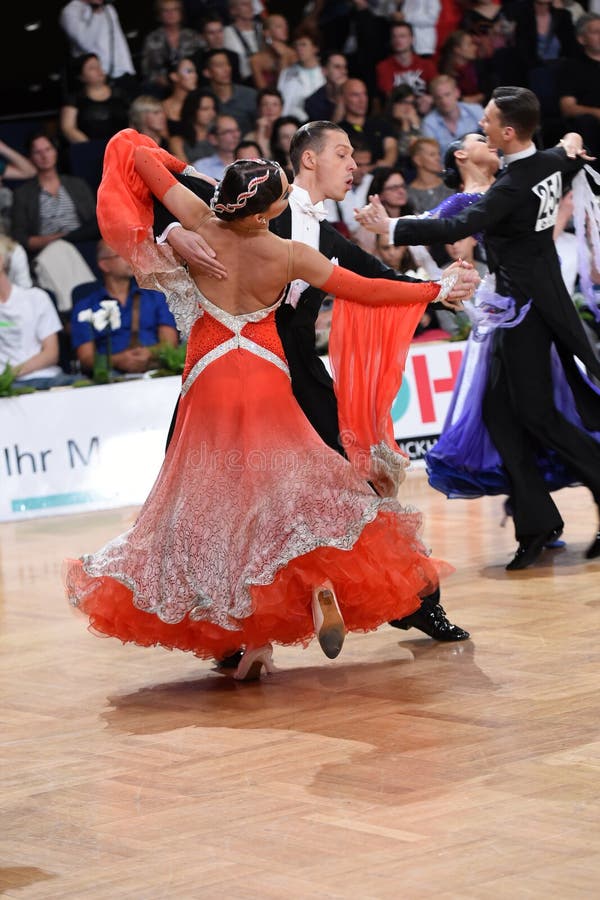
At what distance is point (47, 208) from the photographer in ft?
33.8

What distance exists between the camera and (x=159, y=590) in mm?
4508

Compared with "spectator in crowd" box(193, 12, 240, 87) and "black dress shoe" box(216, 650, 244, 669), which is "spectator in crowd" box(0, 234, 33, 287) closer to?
A: "spectator in crowd" box(193, 12, 240, 87)

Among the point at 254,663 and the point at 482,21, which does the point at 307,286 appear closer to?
the point at 254,663

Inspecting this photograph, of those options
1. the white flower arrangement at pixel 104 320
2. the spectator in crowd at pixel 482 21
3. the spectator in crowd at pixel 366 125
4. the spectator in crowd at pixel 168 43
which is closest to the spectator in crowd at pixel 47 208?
the white flower arrangement at pixel 104 320

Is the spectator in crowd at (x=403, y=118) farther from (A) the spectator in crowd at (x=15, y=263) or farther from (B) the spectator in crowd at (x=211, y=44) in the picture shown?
(A) the spectator in crowd at (x=15, y=263)

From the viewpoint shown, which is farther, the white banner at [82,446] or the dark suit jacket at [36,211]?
the dark suit jacket at [36,211]

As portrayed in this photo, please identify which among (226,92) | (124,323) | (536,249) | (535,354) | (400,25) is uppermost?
(400,25)

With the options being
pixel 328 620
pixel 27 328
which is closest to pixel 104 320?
pixel 27 328

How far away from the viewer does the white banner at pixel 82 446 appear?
8961mm

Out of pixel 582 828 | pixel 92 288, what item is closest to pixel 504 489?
pixel 582 828

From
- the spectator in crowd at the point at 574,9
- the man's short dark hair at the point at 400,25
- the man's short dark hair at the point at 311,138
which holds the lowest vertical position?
the man's short dark hair at the point at 311,138

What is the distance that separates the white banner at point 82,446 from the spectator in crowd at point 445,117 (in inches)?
149

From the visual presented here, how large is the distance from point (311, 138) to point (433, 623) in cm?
171

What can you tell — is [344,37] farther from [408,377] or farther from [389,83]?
[408,377]
